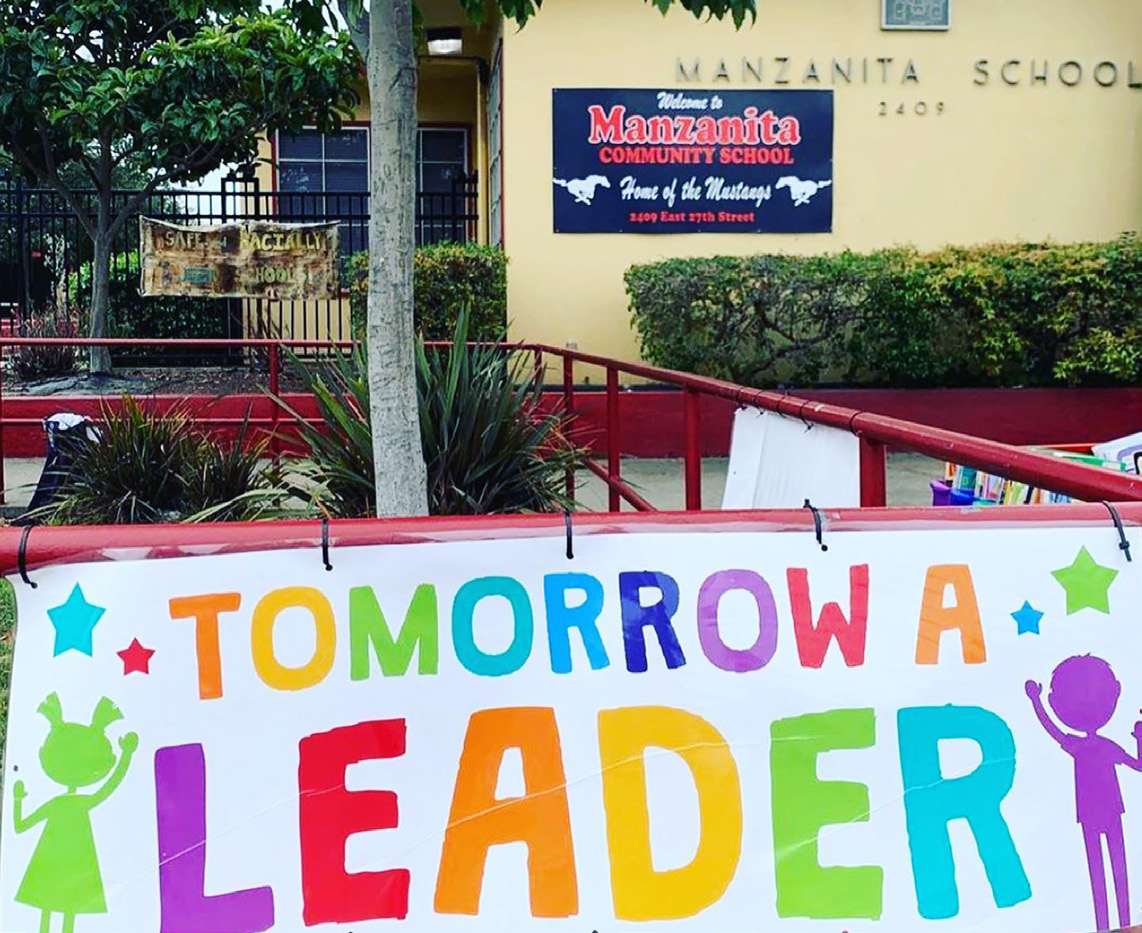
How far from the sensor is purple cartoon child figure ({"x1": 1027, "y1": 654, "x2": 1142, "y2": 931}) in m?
2.03

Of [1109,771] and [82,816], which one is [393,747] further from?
[1109,771]

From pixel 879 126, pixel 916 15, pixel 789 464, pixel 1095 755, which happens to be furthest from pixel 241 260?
pixel 1095 755

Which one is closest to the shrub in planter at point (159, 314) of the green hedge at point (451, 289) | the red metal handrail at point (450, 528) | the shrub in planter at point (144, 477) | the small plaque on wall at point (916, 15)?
the green hedge at point (451, 289)

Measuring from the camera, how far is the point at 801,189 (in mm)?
11641

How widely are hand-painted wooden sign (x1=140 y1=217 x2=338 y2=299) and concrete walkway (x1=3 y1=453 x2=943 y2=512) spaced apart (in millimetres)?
2592

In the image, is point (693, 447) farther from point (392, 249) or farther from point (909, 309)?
point (909, 309)

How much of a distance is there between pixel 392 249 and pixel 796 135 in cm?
828

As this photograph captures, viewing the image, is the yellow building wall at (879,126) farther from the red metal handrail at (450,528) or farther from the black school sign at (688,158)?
the red metal handrail at (450,528)

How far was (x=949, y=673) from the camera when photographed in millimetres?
2098

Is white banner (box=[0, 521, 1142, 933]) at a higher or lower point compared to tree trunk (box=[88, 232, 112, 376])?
lower

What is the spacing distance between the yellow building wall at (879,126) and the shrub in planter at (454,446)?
230 inches

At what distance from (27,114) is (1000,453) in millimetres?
10846

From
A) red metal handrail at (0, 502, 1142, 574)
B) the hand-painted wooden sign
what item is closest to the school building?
the hand-painted wooden sign

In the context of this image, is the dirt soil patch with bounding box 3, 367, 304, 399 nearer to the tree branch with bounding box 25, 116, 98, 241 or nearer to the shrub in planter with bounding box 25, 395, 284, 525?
the tree branch with bounding box 25, 116, 98, 241
